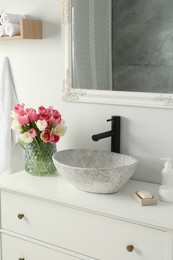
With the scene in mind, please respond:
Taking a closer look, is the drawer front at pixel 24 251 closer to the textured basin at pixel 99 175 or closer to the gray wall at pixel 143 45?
the textured basin at pixel 99 175

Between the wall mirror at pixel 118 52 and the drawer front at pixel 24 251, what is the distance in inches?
29.0

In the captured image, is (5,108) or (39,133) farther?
(5,108)

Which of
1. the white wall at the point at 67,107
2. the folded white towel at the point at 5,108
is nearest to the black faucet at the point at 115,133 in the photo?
the white wall at the point at 67,107

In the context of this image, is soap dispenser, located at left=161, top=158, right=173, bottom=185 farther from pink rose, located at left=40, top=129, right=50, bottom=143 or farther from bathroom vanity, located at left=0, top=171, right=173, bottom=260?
pink rose, located at left=40, top=129, right=50, bottom=143

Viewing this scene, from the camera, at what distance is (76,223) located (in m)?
1.60

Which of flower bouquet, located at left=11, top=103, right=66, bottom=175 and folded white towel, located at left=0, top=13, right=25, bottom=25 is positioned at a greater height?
folded white towel, located at left=0, top=13, right=25, bottom=25

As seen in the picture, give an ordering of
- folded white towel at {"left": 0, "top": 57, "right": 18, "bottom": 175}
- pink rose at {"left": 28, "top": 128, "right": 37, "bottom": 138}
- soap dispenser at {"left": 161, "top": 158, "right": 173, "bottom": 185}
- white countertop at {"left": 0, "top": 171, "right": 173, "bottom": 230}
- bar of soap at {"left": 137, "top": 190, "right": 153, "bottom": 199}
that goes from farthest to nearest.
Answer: folded white towel at {"left": 0, "top": 57, "right": 18, "bottom": 175}, pink rose at {"left": 28, "top": 128, "right": 37, "bottom": 138}, soap dispenser at {"left": 161, "top": 158, "right": 173, "bottom": 185}, bar of soap at {"left": 137, "top": 190, "right": 153, "bottom": 199}, white countertop at {"left": 0, "top": 171, "right": 173, "bottom": 230}

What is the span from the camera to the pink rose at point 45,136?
1808mm

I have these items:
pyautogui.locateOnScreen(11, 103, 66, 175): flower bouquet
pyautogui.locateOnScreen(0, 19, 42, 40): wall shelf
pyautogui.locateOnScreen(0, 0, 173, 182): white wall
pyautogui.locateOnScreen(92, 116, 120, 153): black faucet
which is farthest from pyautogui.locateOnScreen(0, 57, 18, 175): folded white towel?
pyautogui.locateOnScreen(92, 116, 120, 153): black faucet

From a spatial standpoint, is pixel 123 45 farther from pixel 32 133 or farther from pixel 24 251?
pixel 24 251

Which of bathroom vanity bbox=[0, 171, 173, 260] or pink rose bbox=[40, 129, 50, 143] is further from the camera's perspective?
pink rose bbox=[40, 129, 50, 143]

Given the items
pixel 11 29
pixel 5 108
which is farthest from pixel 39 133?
pixel 11 29

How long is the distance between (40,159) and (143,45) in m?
0.72

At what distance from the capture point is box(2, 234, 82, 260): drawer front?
167 cm
